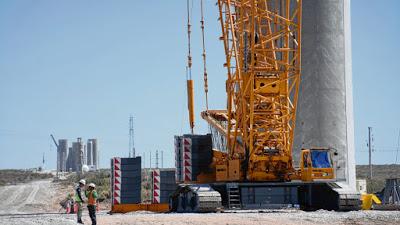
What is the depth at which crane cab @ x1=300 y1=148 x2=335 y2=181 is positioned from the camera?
1420 inches

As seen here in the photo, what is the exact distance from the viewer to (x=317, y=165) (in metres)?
36.2

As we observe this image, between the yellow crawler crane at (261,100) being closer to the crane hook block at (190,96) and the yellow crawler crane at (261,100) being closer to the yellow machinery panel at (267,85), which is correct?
the yellow machinery panel at (267,85)

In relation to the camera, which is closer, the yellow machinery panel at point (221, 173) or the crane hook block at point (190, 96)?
the yellow machinery panel at point (221, 173)

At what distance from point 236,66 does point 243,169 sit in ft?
14.8

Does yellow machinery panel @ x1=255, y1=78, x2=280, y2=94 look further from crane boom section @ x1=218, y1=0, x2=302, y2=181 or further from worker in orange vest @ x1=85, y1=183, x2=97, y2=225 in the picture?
worker in orange vest @ x1=85, y1=183, x2=97, y2=225

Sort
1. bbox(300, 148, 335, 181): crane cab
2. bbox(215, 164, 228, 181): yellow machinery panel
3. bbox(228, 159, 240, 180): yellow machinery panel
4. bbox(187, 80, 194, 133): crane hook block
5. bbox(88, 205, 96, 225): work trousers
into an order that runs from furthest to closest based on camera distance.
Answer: bbox(187, 80, 194, 133): crane hook block < bbox(215, 164, 228, 181): yellow machinery panel < bbox(228, 159, 240, 180): yellow machinery panel < bbox(300, 148, 335, 181): crane cab < bbox(88, 205, 96, 225): work trousers

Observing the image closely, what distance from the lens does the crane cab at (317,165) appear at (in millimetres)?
36062

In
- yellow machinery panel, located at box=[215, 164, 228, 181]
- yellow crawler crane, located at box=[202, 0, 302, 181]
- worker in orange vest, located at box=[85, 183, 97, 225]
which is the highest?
yellow crawler crane, located at box=[202, 0, 302, 181]

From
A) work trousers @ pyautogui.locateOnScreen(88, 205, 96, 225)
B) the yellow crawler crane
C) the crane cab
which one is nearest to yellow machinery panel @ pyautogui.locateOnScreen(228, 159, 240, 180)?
the yellow crawler crane

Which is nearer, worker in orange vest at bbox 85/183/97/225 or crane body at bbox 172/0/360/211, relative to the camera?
worker in orange vest at bbox 85/183/97/225

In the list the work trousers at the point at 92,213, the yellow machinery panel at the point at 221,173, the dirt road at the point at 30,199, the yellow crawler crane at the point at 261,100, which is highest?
the yellow crawler crane at the point at 261,100

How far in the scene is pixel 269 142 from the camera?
3678 centimetres

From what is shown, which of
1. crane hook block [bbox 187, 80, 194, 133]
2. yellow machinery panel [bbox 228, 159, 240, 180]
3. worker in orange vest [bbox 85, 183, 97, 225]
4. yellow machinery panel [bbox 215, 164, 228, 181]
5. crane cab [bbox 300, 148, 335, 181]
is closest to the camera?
worker in orange vest [bbox 85, 183, 97, 225]

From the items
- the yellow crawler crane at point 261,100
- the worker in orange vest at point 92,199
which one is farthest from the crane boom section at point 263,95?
the worker in orange vest at point 92,199
